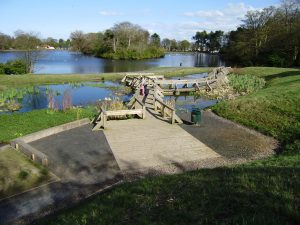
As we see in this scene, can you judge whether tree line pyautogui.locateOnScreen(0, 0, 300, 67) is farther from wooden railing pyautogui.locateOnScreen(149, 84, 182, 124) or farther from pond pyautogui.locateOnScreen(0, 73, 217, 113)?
wooden railing pyautogui.locateOnScreen(149, 84, 182, 124)

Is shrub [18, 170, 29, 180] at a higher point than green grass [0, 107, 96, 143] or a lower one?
lower

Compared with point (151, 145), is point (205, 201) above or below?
above

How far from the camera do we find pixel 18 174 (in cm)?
938

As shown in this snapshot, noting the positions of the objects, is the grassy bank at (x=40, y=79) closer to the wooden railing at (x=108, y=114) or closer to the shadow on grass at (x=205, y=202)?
the wooden railing at (x=108, y=114)

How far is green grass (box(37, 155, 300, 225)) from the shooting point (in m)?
4.96

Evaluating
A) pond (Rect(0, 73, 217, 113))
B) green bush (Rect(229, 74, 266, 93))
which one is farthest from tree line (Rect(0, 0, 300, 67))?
green bush (Rect(229, 74, 266, 93))

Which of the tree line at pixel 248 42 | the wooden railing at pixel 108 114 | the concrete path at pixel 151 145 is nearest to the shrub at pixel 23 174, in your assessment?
the concrete path at pixel 151 145

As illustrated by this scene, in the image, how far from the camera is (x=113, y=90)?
3009 centimetres

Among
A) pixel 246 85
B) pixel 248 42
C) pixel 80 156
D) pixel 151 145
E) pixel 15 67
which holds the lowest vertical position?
pixel 80 156

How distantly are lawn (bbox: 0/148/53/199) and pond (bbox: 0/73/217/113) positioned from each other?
9.79 m

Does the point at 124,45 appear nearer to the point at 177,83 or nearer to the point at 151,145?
the point at 177,83

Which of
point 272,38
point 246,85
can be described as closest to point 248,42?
point 272,38

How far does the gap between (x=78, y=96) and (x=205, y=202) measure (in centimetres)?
2218

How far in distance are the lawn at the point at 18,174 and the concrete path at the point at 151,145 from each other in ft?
8.64
